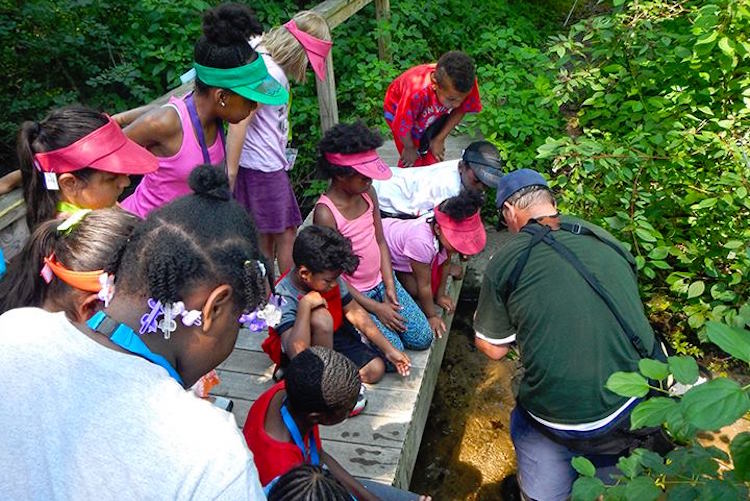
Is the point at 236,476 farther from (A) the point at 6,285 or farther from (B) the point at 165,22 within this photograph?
(B) the point at 165,22

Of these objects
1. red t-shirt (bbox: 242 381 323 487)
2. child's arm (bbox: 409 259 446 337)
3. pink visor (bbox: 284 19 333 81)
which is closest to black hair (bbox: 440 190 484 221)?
child's arm (bbox: 409 259 446 337)

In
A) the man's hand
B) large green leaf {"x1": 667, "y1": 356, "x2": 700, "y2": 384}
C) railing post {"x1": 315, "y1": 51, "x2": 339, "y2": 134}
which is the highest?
large green leaf {"x1": 667, "y1": 356, "x2": 700, "y2": 384}

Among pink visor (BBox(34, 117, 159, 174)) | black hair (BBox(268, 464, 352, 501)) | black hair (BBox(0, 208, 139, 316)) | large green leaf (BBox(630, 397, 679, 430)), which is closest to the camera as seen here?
large green leaf (BBox(630, 397, 679, 430))

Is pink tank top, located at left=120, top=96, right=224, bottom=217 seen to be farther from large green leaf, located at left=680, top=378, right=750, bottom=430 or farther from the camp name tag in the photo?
large green leaf, located at left=680, top=378, right=750, bottom=430

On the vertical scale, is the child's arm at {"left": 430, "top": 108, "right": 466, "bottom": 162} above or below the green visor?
below

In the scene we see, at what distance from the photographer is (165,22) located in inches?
230

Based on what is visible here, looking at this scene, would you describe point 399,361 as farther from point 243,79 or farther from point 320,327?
point 243,79

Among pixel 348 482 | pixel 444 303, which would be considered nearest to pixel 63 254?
pixel 348 482

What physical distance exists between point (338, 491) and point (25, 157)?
1643 millimetres

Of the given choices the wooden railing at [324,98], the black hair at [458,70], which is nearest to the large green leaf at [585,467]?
the wooden railing at [324,98]

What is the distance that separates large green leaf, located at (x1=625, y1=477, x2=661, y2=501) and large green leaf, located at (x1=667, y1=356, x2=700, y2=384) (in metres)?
0.30

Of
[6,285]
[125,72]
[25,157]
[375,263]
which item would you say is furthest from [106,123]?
[125,72]

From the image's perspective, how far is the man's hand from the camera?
4.67 m

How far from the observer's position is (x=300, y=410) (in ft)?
7.15
